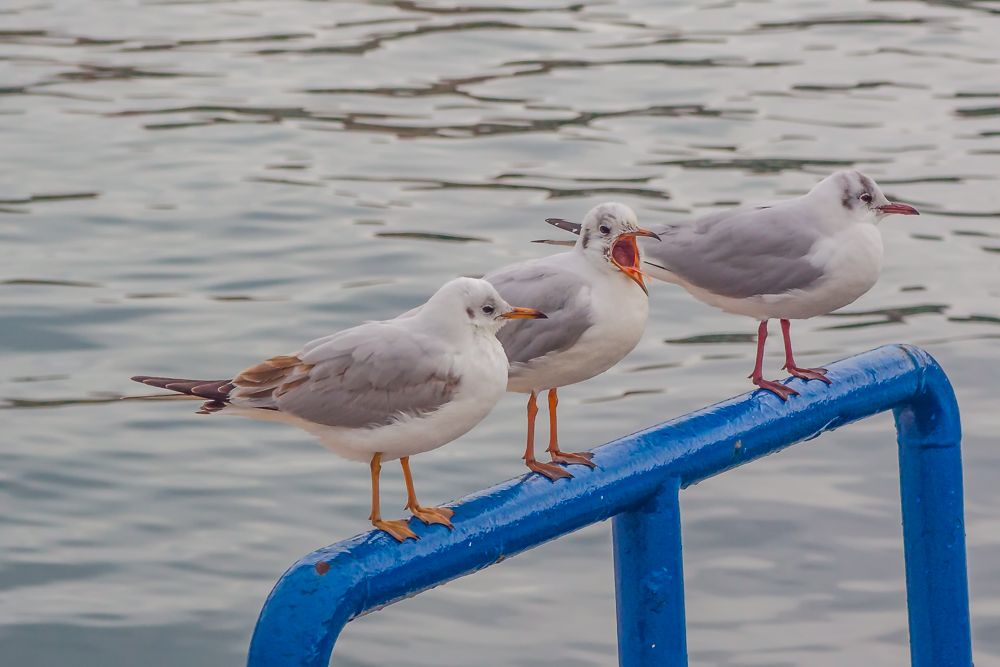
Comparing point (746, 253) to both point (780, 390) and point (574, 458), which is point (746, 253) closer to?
point (780, 390)

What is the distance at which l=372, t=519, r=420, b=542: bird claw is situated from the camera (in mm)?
2563

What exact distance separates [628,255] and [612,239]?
0.22ft

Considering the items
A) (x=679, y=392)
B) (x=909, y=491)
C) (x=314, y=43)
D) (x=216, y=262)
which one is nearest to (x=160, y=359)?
(x=216, y=262)

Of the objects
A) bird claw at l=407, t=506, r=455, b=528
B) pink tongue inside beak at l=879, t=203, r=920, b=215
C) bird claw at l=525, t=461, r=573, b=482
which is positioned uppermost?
pink tongue inside beak at l=879, t=203, r=920, b=215

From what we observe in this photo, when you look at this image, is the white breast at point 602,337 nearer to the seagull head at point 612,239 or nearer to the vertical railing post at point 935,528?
the seagull head at point 612,239

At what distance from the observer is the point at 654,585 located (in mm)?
3006

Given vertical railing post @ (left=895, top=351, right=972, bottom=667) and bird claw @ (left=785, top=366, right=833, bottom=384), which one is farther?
vertical railing post @ (left=895, top=351, right=972, bottom=667)

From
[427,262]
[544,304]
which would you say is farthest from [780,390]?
[427,262]

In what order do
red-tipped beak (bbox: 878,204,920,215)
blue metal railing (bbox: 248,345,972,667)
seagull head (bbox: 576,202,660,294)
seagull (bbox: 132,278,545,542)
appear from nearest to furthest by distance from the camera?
blue metal railing (bbox: 248,345,972,667) < seagull (bbox: 132,278,545,542) < seagull head (bbox: 576,202,660,294) < red-tipped beak (bbox: 878,204,920,215)

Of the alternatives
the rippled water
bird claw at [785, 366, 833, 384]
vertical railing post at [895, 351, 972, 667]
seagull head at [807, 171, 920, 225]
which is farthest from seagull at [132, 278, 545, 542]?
the rippled water

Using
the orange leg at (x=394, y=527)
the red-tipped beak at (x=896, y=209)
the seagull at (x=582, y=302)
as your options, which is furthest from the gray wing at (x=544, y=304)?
the red-tipped beak at (x=896, y=209)

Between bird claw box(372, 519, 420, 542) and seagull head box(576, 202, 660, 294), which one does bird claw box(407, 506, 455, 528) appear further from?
seagull head box(576, 202, 660, 294)

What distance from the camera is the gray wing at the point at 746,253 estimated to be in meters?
3.81

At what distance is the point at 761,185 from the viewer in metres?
12.5
